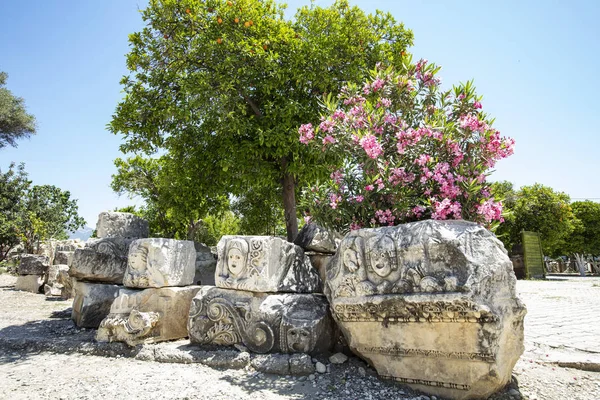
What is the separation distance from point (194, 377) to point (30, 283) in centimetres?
1083

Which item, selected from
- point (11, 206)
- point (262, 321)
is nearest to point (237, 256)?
point (262, 321)

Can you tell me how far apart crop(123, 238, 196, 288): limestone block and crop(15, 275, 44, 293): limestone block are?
8.82 metres

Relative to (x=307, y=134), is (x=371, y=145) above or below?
below

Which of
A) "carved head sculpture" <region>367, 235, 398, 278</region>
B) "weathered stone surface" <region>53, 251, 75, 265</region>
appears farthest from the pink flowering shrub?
"weathered stone surface" <region>53, 251, 75, 265</region>

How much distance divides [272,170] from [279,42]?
2473 millimetres

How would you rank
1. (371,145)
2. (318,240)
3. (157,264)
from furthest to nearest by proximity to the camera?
1. (318,240)
2. (157,264)
3. (371,145)

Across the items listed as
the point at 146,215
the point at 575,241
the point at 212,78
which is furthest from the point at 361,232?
the point at 575,241

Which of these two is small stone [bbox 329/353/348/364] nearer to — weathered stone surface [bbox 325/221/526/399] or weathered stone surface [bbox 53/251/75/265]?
weathered stone surface [bbox 325/221/526/399]

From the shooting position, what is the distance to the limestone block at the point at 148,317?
4.80 m

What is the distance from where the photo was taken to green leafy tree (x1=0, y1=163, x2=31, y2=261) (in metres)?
22.7

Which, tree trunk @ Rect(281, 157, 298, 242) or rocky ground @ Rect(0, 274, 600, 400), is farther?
tree trunk @ Rect(281, 157, 298, 242)

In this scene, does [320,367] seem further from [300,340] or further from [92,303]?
[92,303]

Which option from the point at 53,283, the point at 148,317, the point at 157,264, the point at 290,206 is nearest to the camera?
the point at 148,317

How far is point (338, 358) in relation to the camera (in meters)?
4.16
